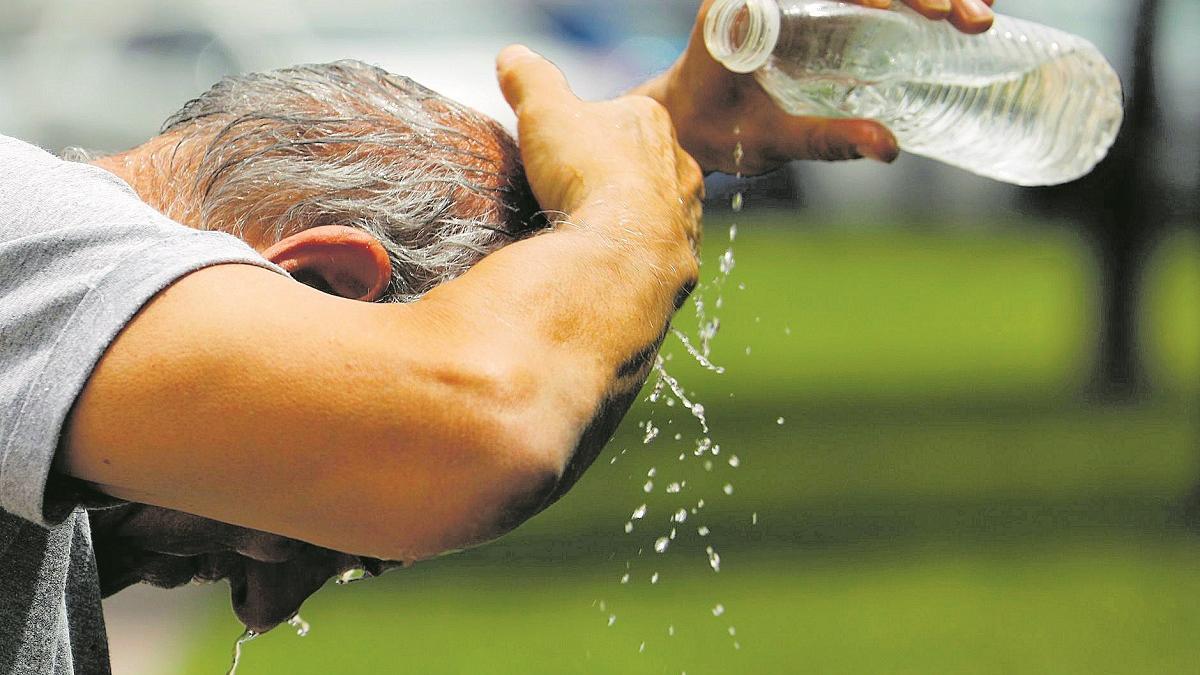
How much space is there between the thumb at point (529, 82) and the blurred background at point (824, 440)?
67 cm

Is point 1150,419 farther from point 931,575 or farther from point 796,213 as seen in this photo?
point 796,213

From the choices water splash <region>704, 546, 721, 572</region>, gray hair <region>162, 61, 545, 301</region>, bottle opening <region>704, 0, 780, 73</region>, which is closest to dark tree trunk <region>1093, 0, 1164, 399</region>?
water splash <region>704, 546, 721, 572</region>

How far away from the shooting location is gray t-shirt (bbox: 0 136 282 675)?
112 centimetres

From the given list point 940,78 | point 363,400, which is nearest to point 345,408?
point 363,400

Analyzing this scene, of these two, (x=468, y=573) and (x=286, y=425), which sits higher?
(x=286, y=425)

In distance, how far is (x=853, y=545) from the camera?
18.6 ft

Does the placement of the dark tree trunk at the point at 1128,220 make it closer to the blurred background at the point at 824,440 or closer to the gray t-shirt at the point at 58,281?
the blurred background at the point at 824,440

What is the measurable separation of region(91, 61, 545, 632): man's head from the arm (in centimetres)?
23

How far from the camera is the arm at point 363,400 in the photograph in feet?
3.77

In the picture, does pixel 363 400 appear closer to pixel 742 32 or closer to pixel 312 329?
pixel 312 329

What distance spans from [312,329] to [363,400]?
8 cm

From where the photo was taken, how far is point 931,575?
538cm

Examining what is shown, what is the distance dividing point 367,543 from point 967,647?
3.84 metres

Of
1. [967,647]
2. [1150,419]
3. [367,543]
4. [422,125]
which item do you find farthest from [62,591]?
[1150,419]
